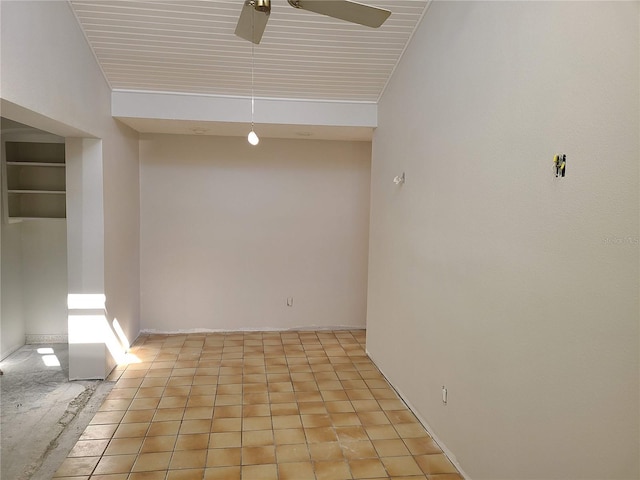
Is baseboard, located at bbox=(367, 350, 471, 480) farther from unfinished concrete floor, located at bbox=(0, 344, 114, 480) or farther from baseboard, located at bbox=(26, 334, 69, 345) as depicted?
baseboard, located at bbox=(26, 334, 69, 345)

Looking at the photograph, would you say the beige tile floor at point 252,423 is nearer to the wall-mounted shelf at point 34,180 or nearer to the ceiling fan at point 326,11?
the wall-mounted shelf at point 34,180

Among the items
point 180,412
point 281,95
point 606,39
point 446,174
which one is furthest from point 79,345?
point 606,39

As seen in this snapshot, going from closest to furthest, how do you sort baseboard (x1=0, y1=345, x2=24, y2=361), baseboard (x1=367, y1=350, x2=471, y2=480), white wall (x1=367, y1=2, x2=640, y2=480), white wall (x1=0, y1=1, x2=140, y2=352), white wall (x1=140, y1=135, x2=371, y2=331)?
white wall (x1=367, y1=2, x2=640, y2=480) < white wall (x1=0, y1=1, x2=140, y2=352) < baseboard (x1=367, y1=350, x2=471, y2=480) < baseboard (x1=0, y1=345, x2=24, y2=361) < white wall (x1=140, y1=135, x2=371, y2=331)

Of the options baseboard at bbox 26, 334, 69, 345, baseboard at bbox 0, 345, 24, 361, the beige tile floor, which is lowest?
the beige tile floor

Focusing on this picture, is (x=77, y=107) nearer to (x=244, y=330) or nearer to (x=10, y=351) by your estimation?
(x=10, y=351)

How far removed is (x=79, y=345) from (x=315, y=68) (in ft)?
10.1

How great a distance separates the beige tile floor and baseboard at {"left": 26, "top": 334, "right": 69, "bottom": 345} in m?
0.79

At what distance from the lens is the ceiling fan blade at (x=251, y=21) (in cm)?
210

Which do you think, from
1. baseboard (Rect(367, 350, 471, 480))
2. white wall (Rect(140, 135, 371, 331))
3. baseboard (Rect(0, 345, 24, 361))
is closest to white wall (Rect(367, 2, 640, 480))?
baseboard (Rect(367, 350, 471, 480))

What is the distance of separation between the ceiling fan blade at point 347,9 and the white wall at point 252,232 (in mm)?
3311

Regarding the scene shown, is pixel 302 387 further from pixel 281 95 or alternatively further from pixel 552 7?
pixel 552 7

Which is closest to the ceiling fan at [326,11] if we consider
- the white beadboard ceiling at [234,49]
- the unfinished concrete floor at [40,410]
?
the white beadboard ceiling at [234,49]

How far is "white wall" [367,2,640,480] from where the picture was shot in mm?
1485

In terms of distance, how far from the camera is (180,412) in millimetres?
3373
